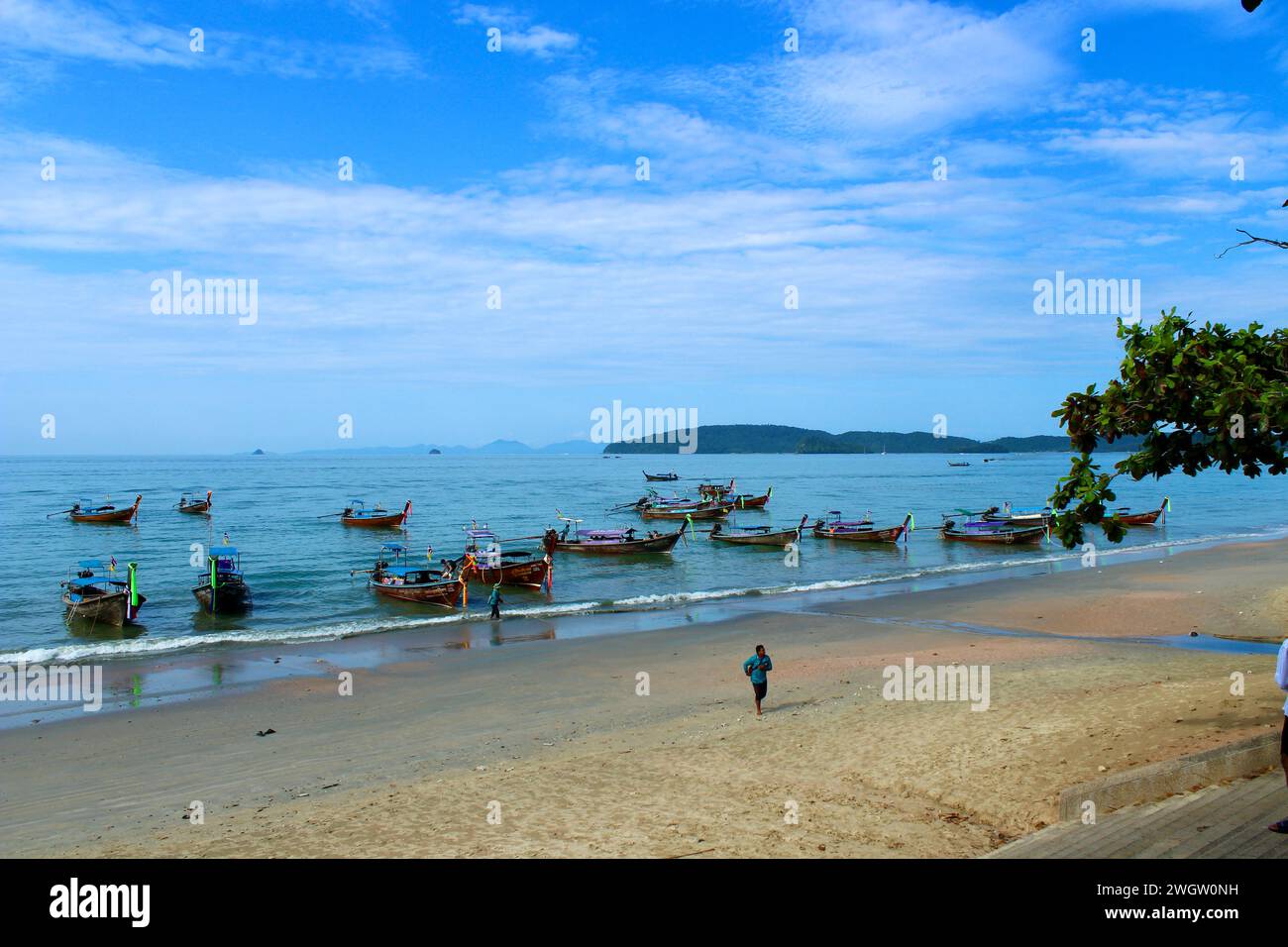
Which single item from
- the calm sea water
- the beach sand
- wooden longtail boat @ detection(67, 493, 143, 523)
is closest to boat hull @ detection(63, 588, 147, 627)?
the calm sea water

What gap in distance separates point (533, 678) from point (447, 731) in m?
5.13

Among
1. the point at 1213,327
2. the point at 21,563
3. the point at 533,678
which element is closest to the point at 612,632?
the point at 533,678

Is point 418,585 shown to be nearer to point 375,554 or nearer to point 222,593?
point 222,593

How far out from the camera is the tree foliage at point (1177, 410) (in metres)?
9.66

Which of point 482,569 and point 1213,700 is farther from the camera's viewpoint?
point 482,569

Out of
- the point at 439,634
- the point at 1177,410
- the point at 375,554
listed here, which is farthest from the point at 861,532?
the point at 1177,410

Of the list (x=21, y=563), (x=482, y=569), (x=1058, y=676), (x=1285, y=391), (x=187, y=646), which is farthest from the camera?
(x=21, y=563)

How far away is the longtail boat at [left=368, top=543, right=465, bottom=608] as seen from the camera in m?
35.2

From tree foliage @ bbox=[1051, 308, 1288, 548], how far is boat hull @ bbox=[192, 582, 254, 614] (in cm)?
3194

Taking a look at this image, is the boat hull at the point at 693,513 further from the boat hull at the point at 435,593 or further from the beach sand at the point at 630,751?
the beach sand at the point at 630,751
